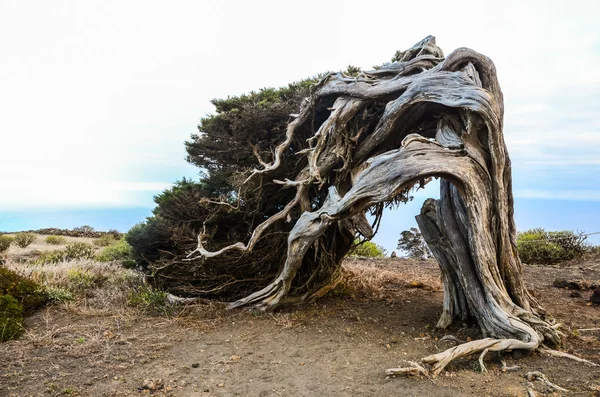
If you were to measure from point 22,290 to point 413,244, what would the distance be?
11813 millimetres

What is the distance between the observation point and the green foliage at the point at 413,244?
1542 centimetres

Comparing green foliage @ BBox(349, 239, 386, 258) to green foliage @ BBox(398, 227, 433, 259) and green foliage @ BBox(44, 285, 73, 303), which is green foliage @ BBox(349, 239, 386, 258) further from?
green foliage @ BBox(44, 285, 73, 303)

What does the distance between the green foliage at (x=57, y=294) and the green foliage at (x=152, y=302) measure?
1.11 metres

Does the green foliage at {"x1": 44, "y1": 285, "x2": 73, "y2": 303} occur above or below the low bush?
below

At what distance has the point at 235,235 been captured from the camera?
8.21 m

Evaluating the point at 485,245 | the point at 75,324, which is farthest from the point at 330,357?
the point at 75,324

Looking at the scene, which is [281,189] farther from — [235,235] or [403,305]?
[403,305]

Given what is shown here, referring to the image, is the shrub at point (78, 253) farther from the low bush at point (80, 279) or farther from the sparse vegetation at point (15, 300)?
the sparse vegetation at point (15, 300)

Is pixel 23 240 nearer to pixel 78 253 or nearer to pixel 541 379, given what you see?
pixel 78 253

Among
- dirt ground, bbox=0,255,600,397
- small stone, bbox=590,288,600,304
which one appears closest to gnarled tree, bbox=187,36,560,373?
dirt ground, bbox=0,255,600,397

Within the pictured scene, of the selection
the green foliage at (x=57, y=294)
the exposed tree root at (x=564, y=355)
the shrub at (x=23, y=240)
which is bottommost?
the exposed tree root at (x=564, y=355)

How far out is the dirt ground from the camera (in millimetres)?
4480

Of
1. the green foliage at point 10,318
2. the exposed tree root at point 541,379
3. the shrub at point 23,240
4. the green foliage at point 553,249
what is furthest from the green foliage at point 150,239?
the shrub at point 23,240

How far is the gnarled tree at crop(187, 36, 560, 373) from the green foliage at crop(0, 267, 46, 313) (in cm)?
261
